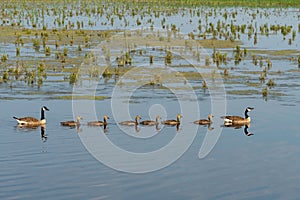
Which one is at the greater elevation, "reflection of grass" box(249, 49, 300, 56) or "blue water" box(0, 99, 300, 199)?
"reflection of grass" box(249, 49, 300, 56)

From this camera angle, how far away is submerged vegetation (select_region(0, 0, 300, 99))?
32.9 meters

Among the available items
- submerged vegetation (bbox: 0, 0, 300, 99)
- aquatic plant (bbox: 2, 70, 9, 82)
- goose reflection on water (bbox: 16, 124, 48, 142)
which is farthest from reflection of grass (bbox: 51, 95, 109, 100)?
aquatic plant (bbox: 2, 70, 9, 82)

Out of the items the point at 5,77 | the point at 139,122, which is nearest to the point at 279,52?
the point at 5,77

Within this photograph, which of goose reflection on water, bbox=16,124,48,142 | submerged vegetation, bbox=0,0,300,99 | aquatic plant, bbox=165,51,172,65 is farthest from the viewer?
aquatic plant, bbox=165,51,172,65

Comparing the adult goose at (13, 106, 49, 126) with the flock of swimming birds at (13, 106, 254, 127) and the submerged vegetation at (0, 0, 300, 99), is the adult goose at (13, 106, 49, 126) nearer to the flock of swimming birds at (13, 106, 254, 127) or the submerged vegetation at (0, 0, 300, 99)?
the flock of swimming birds at (13, 106, 254, 127)

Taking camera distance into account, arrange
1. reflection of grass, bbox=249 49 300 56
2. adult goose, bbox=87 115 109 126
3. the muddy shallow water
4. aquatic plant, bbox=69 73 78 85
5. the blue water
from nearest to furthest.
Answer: the blue water → the muddy shallow water → adult goose, bbox=87 115 109 126 → aquatic plant, bbox=69 73 78 85 → reflection of grass, bbox=249 49 300 56

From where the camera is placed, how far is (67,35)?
4750cm

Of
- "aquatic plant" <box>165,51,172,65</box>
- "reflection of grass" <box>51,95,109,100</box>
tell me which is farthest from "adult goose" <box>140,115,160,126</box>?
"aquatic plant" <box>165,51,172,65</box>

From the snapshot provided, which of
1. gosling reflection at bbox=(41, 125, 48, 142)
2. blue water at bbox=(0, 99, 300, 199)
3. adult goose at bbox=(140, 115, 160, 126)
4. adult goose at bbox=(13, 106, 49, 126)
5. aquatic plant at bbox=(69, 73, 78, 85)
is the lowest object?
blue water at bbox=(0, 99, 300, 199)

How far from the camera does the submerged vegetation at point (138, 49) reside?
108ft

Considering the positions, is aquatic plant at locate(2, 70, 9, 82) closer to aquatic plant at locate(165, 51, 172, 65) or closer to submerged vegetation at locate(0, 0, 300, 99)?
submerged vegetation at locate(0, 0, 300, 99)

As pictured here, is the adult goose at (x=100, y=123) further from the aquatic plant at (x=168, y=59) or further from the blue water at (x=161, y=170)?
the aquatic plant at (x=168, y=59)

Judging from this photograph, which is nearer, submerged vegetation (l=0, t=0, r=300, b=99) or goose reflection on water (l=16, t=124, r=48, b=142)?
goose reflection on water (l=16, t=124, r=48, b=142)

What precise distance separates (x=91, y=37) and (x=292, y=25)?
19.0 m
